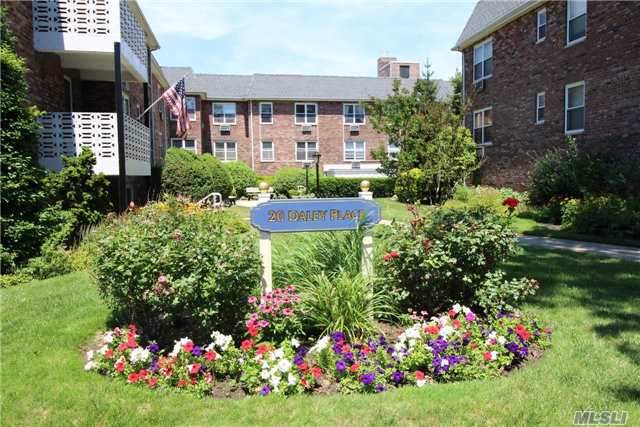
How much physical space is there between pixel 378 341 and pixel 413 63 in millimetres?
45758

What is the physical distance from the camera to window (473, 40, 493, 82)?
22.2m

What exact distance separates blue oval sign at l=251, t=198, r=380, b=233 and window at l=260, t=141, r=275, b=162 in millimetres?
34766

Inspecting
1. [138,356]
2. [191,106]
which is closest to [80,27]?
[138,356]

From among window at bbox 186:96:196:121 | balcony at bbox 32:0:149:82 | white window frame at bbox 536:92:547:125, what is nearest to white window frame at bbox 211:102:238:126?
window at bbox 186:96:196:121

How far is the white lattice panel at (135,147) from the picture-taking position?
1312 centimetres

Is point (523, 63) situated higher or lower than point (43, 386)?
higher

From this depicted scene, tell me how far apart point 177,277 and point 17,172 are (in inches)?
259

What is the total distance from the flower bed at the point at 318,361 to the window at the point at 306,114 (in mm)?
36383

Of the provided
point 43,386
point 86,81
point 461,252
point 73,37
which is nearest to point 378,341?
point 461,252

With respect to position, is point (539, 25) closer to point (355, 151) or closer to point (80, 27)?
point (80, 27)

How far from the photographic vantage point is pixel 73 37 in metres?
12.1

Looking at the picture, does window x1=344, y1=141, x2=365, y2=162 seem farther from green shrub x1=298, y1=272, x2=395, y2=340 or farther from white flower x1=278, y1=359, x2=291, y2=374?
white flower x1=278, y1=359, x2=291, y2=374

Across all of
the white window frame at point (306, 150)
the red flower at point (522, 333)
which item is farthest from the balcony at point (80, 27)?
the white window frame at point (306, 150)

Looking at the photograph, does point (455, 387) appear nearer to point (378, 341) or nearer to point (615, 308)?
point (378, 341)
